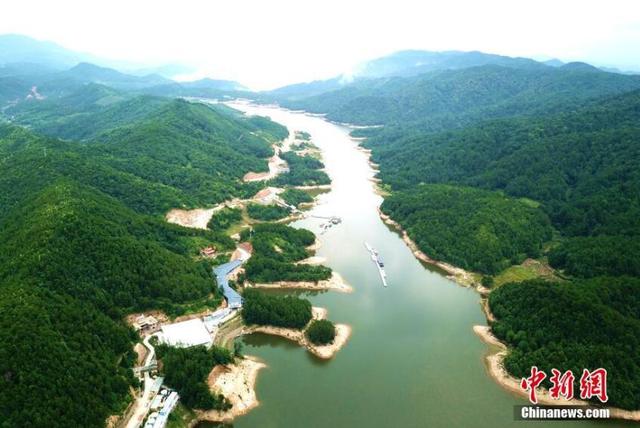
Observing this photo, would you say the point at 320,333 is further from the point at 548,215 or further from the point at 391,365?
the point at 548,215

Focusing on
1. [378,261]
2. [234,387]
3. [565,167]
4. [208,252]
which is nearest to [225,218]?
[208,252]

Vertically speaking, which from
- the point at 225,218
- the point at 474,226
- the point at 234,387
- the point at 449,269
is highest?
the point at 474,226

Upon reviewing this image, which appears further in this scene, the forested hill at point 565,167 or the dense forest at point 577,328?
the forested hill at point 565,167

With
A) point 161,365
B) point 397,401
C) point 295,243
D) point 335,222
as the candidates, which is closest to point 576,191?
point 335,222

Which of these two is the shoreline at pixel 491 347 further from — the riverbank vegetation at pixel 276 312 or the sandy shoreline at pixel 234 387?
the sandy shoreline at pixel 234 387

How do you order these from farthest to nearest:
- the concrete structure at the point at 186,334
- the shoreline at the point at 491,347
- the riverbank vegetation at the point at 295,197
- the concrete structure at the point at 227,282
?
the riverbank vegetation at the point at 295,197, the concrete structure at the point at 227,282, the concrete structure at the point at 186,334, the shoreline at the point at 491,347

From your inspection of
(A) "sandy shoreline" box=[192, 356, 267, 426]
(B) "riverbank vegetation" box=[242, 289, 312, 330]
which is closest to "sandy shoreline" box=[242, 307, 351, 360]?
(B) "riverbank vegetation" box=[242, 289, 312, 330]

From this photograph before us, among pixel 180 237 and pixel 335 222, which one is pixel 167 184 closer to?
pixel 180 237

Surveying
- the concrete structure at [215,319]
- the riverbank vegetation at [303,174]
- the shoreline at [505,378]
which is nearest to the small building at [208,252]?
the concrete structure at [215,319]
